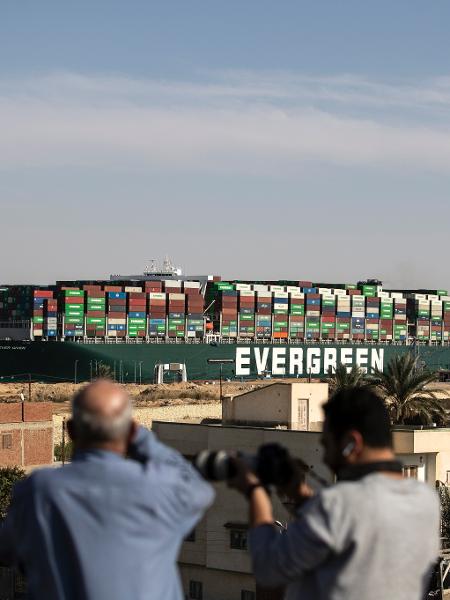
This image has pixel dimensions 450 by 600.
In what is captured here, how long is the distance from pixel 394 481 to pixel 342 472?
150mm

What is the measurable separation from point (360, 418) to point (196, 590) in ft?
76.1

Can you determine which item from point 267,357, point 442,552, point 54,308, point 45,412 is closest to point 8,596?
point 442,552

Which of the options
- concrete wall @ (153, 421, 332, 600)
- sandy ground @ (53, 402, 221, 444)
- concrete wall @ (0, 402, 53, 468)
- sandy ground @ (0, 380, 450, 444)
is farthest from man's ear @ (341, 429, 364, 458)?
sandy ground @ (53, 402, 221, 444)

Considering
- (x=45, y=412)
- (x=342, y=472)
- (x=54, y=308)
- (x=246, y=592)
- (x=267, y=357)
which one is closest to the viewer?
(x=342, y=472)

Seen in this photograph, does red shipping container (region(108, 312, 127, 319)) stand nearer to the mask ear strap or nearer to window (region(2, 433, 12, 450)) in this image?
window (region(2, 433, 12, 450))

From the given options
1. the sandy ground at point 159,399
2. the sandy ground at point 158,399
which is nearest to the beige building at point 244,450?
the sandy ground at point 159,399

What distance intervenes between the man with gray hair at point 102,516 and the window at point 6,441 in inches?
1537

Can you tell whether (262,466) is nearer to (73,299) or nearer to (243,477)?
(243,477)

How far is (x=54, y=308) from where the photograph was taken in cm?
10506

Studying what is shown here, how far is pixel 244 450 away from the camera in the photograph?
25.5 meters

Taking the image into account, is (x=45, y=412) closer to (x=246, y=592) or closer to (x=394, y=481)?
(x=246, y=592)

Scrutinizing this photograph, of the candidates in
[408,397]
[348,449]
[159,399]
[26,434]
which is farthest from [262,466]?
[159,399]

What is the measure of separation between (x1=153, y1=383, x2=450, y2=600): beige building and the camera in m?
20.2

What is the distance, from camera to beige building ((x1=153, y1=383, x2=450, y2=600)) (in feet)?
82.4
